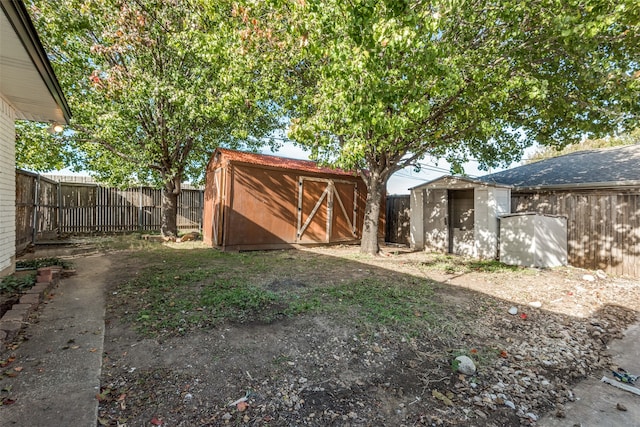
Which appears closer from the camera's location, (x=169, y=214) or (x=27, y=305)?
(x=27, y=305)

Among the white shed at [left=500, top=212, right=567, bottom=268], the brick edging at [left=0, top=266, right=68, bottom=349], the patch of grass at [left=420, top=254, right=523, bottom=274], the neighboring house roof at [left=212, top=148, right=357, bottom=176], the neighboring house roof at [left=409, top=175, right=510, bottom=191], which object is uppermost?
the neighboring house roof at [left=212, top=148, right=357, bottom=176]

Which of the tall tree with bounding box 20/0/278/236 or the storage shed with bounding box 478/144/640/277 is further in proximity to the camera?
the tall tree with bounding box 20/0/278/236

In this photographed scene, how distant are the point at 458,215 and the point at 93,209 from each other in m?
13.7

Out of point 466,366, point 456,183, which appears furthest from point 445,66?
point 456,183

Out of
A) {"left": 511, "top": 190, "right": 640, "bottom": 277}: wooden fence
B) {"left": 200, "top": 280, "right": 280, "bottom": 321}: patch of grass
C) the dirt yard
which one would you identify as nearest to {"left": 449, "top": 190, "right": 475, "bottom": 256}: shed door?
{"left": 511, "top": 190, "right": 640, "bottom": 277}: wooden fence

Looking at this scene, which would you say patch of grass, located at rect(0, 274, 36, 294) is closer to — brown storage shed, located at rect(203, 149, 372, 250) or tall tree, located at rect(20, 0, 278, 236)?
brown storage shed, located at rect(203, 149, 372, 250)

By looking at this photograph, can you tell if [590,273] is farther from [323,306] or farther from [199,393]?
[199,393]

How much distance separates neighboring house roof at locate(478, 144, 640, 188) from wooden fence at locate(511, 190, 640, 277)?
12.1 inches

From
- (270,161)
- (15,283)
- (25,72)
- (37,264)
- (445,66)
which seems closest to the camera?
(25,72)

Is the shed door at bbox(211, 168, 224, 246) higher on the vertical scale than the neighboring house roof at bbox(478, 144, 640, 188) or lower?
lower

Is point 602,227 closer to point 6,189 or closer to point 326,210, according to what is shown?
point 326,210

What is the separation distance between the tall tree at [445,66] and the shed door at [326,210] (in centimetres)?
244

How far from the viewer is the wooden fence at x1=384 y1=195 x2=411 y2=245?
1113 centimetres

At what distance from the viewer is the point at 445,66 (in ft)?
15.3
